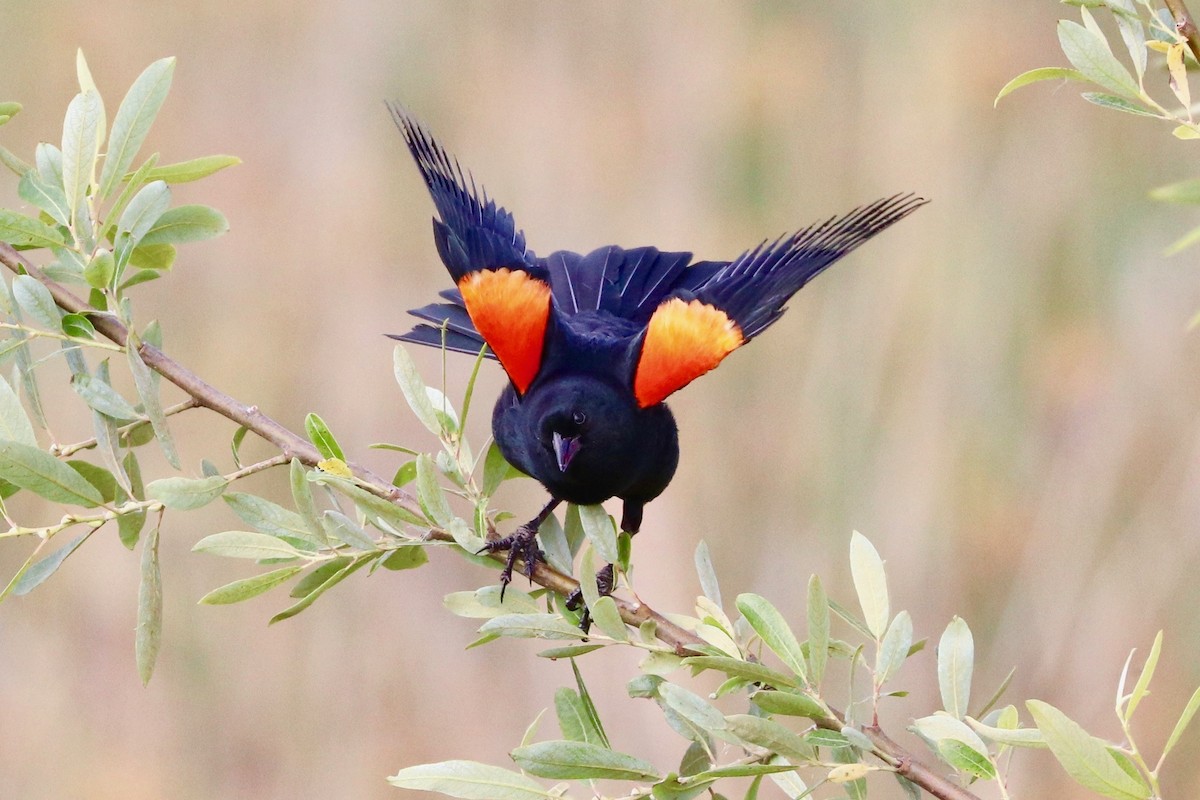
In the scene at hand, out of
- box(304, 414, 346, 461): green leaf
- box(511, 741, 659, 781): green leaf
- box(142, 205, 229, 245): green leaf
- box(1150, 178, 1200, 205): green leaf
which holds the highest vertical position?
box(1150, 178, 1200, 205): green leaf

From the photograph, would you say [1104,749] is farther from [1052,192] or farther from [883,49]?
[883,49]

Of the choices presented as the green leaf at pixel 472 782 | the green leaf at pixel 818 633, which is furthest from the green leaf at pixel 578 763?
the green leaf at pixel 818 633

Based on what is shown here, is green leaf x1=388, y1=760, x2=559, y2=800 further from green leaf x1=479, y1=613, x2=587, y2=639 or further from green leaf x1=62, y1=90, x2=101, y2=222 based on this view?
green leaf x1=62, y1=90, x2=101, y2=222

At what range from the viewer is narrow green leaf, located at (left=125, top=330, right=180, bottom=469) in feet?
2.39

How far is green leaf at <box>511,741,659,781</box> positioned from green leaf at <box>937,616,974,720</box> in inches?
7.4

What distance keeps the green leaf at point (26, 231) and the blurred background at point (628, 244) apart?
171cm

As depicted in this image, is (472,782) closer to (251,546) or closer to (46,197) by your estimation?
(251,546)

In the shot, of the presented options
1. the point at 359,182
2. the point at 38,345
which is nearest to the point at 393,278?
the point at 359,182

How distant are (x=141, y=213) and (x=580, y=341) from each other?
22.1 inches

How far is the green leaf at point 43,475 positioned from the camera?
0.70 meters

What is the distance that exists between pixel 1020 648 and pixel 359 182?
1.92 metres

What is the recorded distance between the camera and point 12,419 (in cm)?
74

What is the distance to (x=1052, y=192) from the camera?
2.54m

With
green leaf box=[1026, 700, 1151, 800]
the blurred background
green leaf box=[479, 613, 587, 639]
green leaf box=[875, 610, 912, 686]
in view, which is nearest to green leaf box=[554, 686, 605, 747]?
green leaf box=[479, 613, 587, 639]
